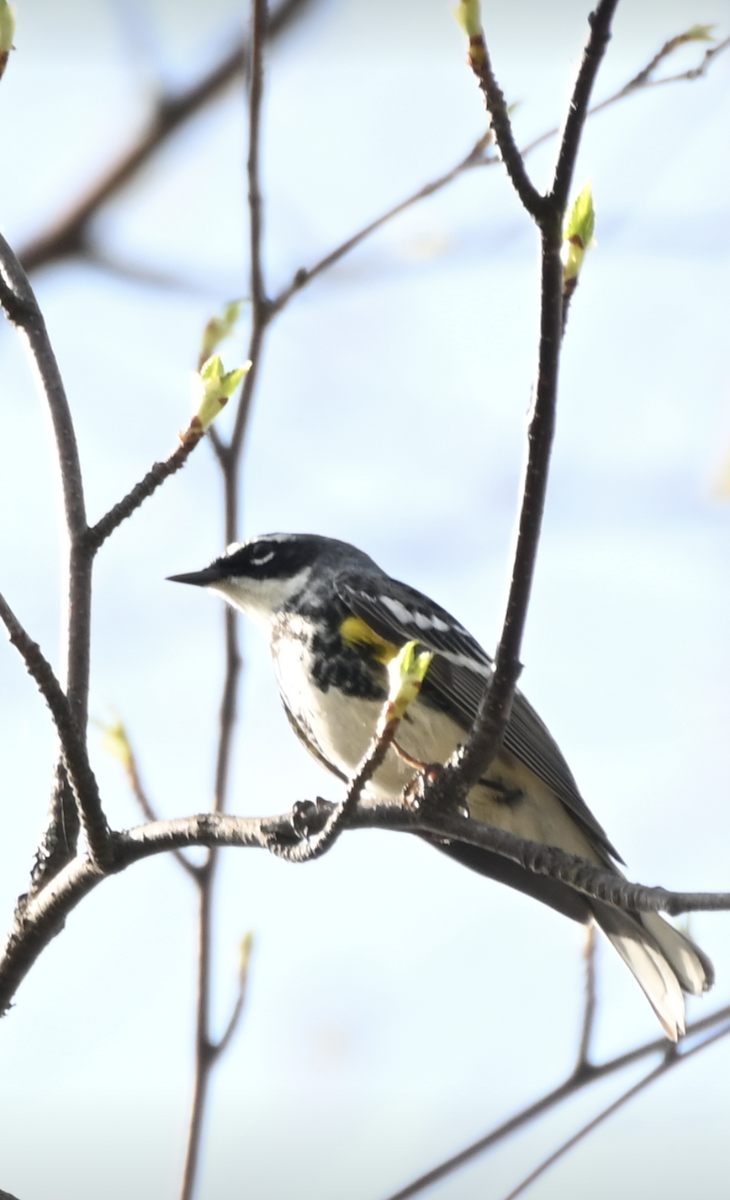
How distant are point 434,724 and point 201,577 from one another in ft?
3.82

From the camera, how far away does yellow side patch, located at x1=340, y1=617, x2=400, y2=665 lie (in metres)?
3.90

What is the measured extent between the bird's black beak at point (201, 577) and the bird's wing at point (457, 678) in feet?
1.87

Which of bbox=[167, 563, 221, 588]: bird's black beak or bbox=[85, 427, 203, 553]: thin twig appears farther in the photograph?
bbox=[167, 563, 221, 588]: bird's black beak

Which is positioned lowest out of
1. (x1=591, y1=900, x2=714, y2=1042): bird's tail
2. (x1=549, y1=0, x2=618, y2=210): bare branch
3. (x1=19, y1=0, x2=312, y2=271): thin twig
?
(x1=591, y1=900, x2=714, y2=1042): bird's tail

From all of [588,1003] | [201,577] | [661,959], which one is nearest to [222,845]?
[588,1003]

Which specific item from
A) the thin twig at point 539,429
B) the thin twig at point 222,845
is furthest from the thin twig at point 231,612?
the thin twig at point 539,429

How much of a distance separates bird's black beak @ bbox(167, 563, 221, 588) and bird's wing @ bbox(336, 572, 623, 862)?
0.57 meters

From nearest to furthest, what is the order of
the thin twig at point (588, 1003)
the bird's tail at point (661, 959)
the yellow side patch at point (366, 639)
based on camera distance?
1. the thin twig at point (588, 1003)
2. the bird's tail at point (661, 959)
3. the yellow side patch at point (366, 639)

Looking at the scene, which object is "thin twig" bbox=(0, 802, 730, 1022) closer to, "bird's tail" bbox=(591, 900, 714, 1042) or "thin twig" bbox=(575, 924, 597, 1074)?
"thin twig" bbox=(575, 924, 597, 1074)

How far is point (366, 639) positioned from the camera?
155 inches

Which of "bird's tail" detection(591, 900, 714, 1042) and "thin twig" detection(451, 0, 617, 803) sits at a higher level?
"thin twig" detection(451, 0, 617, 803)

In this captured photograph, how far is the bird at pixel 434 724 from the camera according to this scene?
3.79 meters

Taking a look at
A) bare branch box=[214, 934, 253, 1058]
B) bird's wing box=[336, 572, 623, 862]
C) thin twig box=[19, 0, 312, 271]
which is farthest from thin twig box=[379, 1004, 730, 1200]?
thin twig box=[19, 0, 312, 271]

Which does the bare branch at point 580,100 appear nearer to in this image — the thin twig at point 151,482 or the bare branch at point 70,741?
the thin twig at point 151,482
